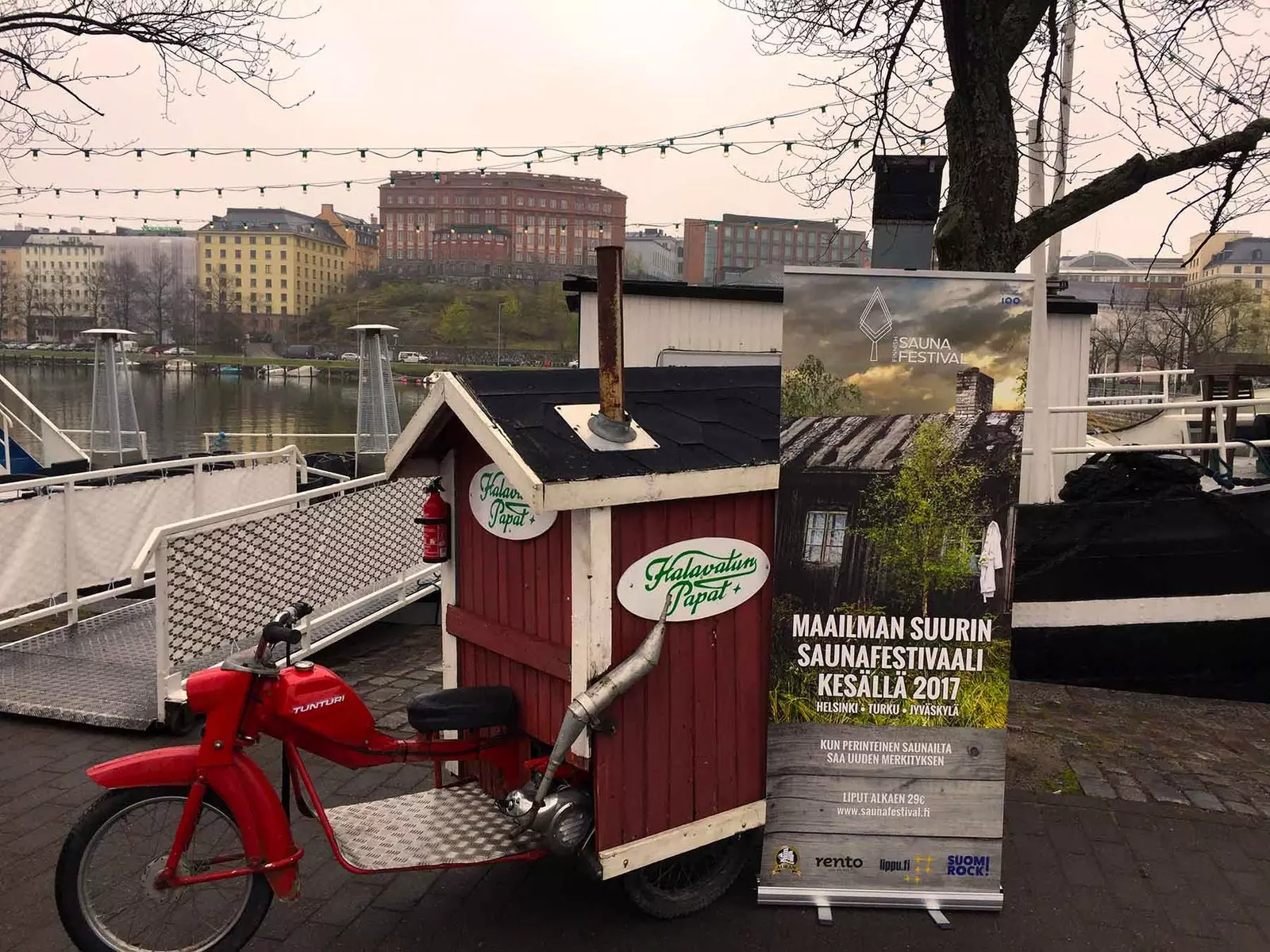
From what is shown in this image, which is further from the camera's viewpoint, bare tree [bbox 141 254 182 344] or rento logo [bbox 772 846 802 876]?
bare tree [bbox 141 254 182 344]

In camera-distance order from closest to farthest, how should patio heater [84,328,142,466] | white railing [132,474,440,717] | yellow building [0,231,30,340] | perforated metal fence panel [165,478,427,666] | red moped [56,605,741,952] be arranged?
red moped [56,605,741,952] → white railing [132,474,440,717] → perforated metal fence panel [165,478,427,666] → patio heater [84,328,142,466] → yellow building [0,231,30,340]

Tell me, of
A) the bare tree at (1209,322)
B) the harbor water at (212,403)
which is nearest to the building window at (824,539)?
the harbor water at (212,403)

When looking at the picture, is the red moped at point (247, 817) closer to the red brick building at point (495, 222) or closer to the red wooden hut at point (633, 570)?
the red wooden hut at point (633, 570)

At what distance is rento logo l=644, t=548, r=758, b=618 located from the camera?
3.24 m

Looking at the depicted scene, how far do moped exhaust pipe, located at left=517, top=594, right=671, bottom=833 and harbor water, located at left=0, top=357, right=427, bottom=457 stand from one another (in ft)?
53.8

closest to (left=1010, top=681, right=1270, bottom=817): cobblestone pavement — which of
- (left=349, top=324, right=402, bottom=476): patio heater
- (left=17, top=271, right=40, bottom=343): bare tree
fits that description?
(left=349, top=324, right=402, bottom=476): patio heater

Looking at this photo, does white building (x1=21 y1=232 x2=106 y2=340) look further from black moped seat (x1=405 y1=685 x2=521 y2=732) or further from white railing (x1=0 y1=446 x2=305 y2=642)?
black moped seat (x1=405 y1=685 x2=521 y2=732)

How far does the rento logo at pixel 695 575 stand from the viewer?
3.24 m

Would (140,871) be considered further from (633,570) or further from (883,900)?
(883,900)

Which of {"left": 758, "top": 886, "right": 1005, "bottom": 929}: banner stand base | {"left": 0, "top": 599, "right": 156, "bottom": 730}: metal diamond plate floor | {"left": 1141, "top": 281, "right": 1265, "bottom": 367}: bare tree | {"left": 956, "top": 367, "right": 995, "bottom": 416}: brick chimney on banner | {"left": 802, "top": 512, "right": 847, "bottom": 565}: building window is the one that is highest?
{"left": 1141, "top": 281, "right": 1265, "bottom": 367}: bare tree

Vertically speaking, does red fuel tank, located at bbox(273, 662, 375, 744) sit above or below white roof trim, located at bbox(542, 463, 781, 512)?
below

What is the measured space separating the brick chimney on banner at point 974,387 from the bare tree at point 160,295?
325 ft

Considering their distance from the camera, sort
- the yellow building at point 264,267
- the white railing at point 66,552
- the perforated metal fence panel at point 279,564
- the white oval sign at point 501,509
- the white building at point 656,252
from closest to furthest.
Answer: the white oval sign at point 501,509
the perforated metal fence panel at point 279,564
the white railing at point 66,552
the white building at point 656,252
the yellow building at point 264,267

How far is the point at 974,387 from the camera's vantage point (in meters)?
3.34
